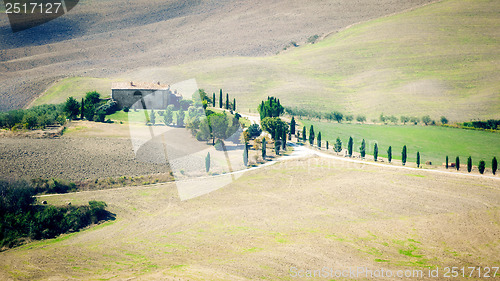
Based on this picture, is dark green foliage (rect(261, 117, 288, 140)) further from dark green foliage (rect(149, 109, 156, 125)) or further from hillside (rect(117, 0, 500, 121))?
hillside (rect(117, 0, 500, 121))

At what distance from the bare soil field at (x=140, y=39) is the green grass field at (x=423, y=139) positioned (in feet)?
286

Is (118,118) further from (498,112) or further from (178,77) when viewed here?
(498,112)

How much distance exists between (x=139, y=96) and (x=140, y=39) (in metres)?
121

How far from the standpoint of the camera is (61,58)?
15188 centimetres

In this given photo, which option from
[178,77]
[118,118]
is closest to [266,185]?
[118,118]

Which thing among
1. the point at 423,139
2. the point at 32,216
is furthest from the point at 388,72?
the point at 32,216

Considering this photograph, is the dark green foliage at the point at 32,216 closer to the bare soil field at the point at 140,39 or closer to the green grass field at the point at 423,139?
the green grass field at the point at 423,139

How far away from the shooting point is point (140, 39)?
184375 mm

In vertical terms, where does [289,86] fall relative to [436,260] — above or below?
above

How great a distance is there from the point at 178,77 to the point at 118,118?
1967 inches

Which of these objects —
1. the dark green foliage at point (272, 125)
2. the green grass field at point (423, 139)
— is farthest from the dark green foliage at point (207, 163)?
the green grass field at point (423, 139)

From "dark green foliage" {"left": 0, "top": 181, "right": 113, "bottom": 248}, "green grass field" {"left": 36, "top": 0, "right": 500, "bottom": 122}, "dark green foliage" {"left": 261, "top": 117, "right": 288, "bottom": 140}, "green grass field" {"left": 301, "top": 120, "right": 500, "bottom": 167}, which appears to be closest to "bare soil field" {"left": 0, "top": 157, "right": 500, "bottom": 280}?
"dark green foliage" {"left": 0, "top": 181, "right": 113, "bottom": 248}

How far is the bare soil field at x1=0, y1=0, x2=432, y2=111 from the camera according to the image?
146 m

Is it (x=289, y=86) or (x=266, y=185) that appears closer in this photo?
(x=266, y=185)
